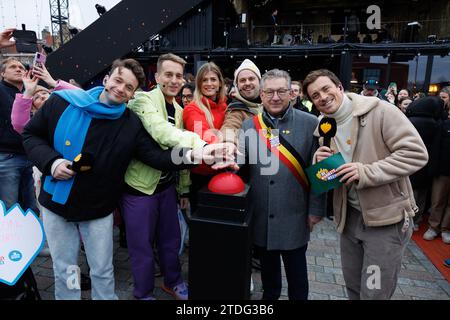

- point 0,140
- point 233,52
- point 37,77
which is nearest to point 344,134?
point 37,77

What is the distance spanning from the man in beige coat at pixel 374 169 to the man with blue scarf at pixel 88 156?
864 mm

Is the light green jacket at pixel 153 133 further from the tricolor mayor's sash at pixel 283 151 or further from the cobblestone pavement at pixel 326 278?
the cobblestone pavement at pixel 326 278

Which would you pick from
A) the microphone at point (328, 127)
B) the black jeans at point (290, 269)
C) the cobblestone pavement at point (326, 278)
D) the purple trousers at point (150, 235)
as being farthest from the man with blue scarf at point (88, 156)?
the black jeans at point (290, 269)

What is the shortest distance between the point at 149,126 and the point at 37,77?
129 cm

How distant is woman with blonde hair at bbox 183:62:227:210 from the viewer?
245 cm

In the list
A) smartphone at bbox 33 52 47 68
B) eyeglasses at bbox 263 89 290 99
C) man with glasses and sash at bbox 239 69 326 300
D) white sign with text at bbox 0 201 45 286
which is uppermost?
smartphone at bbox 33 52 47 68

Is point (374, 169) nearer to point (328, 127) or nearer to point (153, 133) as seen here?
point (328, 127)

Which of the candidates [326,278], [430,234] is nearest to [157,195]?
[326,278]

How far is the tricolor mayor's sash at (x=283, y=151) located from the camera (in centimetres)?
206

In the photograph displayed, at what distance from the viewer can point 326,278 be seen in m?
3.20

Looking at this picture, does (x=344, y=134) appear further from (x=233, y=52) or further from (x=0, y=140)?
(x=233, y=52)

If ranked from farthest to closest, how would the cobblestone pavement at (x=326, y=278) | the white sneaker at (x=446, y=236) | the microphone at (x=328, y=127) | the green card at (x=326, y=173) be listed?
1. the white sneaker at (x=446, y=236)
2. the cobblestone pavement at (x=326, y=278)
3. the microphone at (x=328, y=127)
4. the green card at (x=326, y=173)

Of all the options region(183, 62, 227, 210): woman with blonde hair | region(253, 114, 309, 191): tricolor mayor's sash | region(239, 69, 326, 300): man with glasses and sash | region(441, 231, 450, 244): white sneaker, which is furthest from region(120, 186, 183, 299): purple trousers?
region(441, 231, 450, 244): white sneaker

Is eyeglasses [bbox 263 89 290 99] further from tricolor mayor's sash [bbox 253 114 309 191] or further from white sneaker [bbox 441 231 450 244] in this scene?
white sneaker [bbox 441 231 450 244]
